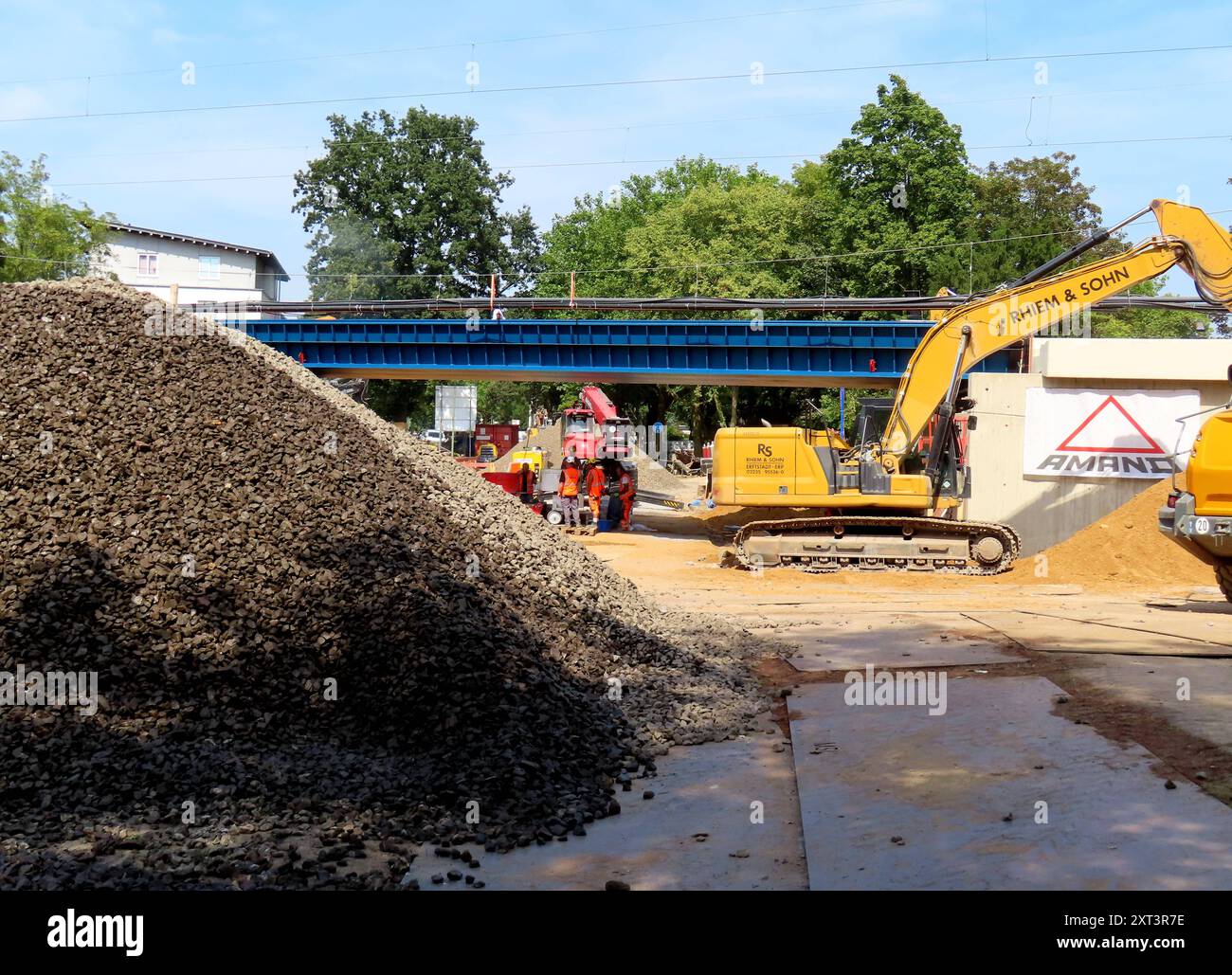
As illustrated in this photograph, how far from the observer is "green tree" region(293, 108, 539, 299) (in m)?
73.1

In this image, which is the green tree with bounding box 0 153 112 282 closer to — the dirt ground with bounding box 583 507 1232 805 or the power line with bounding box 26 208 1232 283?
the power line with bounding box 26 208 1232 283

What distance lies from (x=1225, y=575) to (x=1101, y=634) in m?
3.51

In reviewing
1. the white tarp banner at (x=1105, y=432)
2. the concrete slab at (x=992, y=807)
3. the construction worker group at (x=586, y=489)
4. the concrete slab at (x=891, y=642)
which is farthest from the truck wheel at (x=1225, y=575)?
the construction worker group at (x=586, y=489)

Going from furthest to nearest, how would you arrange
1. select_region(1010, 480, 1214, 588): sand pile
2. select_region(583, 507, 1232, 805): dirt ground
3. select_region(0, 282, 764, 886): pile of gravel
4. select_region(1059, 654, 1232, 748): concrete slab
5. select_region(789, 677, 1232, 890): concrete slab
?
1. select_region(1010, 480, 1214, 588): sand pile
2. select_region(583, 507, 1232, 805): dirt ground
3. select_region(1059, 654, 1232, 748): concrete slab
4. select_region(0, 282, 764, 886): pile of gravel
5. select_region(789, 677, 1232, 890): concrete slab

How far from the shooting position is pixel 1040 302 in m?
22.3

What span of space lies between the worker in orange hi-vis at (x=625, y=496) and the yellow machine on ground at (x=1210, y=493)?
18369 mm

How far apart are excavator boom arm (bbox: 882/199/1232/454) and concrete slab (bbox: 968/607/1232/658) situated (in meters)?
7.41

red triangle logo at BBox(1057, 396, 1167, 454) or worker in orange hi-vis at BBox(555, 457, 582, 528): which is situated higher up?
red triangle logo at BBox(1057, 396, 1167, 454)

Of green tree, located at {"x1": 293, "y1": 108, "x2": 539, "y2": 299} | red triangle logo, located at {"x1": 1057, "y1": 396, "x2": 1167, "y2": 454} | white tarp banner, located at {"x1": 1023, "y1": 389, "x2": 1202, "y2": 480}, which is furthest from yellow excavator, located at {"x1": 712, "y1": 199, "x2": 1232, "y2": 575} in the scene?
green tree, located at {"x1": 293, "y1": 108, "x2": 539, "y2": 299}

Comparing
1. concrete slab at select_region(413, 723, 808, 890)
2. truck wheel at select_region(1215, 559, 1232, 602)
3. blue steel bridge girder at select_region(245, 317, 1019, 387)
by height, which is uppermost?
blue steel bridge girder at select_region(245, 317, 1019, 387)

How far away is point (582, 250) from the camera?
71188mm

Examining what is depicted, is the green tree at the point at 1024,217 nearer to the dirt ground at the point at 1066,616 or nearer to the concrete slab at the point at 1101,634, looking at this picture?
the dirt ground at the point at 1066,616

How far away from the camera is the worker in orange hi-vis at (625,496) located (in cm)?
3195

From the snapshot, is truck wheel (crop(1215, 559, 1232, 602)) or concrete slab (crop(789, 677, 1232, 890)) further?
truck wheel (crop(1215, 559, 1232, 602))
